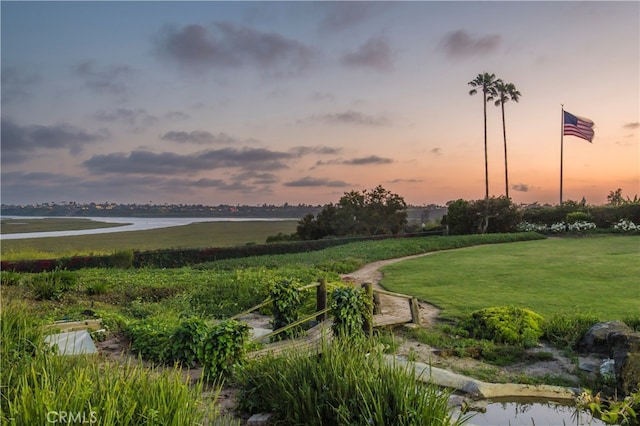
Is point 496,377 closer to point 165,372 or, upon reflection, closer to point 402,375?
point 402,375

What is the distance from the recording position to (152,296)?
11203 mm

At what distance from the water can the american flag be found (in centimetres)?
2847

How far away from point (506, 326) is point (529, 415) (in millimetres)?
2677

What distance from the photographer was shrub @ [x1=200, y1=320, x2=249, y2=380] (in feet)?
17.4

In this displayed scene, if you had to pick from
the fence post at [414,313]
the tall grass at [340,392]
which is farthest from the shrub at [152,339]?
the fence post at [414,313]

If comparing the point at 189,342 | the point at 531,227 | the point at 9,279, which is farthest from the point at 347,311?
the point at 531,227

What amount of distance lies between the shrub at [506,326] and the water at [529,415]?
6.54ft

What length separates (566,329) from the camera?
7.29 metres

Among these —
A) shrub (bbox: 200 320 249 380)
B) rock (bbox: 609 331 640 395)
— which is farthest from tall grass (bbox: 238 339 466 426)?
rock (bbox: 609 331 640 395)

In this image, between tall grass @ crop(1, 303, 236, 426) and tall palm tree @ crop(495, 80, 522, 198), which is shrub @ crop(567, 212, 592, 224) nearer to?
tall palm tree @ crop(495, 80, 522, 198)

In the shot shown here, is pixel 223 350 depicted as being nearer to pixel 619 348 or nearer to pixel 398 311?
pixel 398 311

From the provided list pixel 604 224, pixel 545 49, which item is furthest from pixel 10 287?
pixel 604 224

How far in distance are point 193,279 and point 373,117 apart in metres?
8.58

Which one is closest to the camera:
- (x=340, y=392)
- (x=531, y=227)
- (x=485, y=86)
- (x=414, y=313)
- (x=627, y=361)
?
(x=340, y=392)
